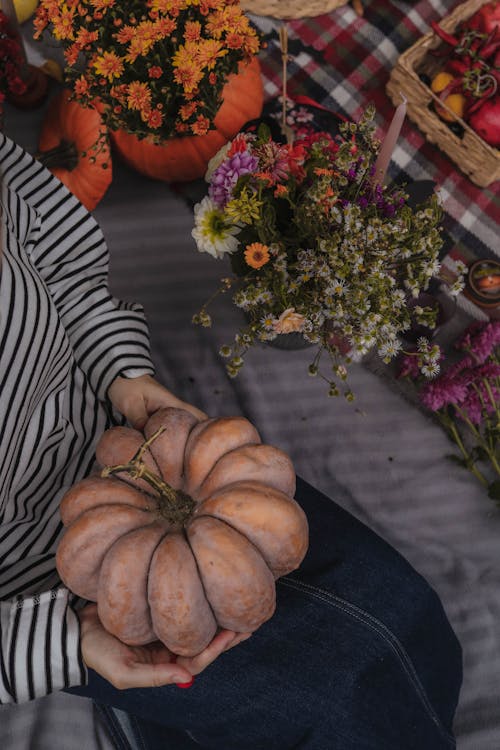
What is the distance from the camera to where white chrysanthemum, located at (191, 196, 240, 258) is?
76 centimetres

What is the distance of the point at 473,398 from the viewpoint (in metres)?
1.04

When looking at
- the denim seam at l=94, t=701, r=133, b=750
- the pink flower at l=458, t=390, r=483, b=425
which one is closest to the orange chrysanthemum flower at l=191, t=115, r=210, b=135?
the pink flower at l=458, t=390, r=483, b=425

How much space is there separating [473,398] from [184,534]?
23.5 inches

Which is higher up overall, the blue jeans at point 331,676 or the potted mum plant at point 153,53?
the potted mum plant at point 153,53

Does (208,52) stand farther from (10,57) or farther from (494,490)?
(494,490)

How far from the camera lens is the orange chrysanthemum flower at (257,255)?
2.27 feet

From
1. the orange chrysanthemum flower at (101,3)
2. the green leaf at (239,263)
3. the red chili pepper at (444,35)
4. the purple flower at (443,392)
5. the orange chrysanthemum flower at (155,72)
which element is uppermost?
the red chili pepper at (444,35)

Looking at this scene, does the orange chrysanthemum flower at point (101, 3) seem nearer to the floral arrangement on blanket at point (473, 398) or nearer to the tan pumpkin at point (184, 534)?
the tan pumpkin at point (184, 534)

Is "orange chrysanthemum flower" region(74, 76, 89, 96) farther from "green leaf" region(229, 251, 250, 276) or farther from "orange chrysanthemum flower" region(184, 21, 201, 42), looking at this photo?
"green leaf" region(229, 251, 250, 276)

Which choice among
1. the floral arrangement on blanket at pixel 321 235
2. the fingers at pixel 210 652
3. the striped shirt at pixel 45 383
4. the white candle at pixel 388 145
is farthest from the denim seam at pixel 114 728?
the white candle at pixel 388 145

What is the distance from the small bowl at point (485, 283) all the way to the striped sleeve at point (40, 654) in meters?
0.83

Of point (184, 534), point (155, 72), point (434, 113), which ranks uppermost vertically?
point (434, 113)

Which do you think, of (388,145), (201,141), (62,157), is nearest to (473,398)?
(388,145)

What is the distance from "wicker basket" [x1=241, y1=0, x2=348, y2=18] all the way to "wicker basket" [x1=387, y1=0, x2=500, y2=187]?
0.64 feet
